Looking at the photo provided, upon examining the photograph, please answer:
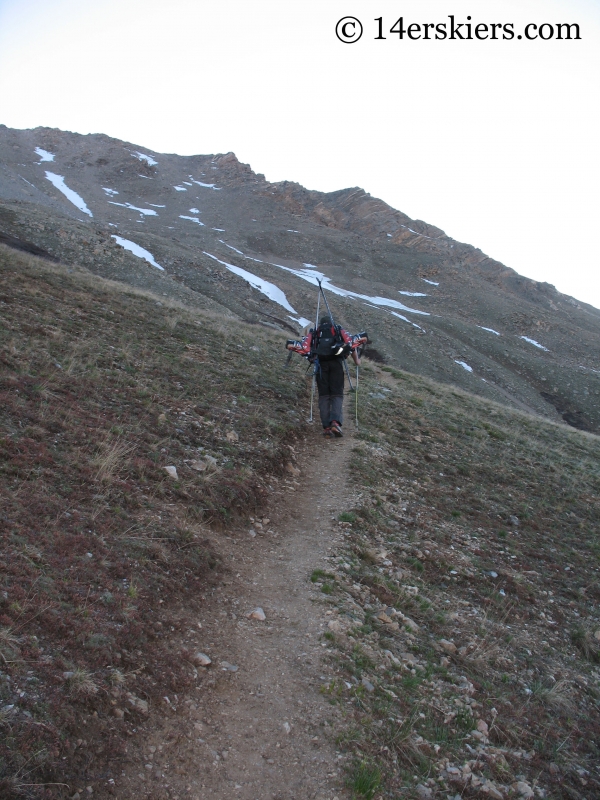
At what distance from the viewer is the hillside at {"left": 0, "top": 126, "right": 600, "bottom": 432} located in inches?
1492

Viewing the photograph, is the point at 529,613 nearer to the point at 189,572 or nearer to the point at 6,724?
the point at 189,572

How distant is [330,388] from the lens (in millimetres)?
10922

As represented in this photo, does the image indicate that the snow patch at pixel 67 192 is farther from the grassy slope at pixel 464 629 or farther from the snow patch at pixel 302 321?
the grassy slope at pixel 464 629

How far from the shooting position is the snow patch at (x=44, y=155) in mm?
96175

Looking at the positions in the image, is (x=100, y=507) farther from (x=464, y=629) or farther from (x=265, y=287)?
(x=265, y=287)

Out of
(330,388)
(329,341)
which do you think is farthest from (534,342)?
(330,388)

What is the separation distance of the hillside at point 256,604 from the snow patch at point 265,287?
35.9 meters

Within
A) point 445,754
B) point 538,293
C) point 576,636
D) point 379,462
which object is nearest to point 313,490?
point 379,462

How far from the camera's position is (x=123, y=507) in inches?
222

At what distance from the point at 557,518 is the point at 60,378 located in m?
9.27

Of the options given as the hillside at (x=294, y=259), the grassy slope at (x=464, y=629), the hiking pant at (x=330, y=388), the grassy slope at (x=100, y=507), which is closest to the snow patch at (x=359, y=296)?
the hillside at (x=294, y=259)

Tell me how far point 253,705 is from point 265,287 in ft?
153

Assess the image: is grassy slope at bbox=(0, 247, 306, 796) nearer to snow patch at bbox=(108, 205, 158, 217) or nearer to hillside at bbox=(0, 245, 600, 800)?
hillside at bbox=(0, 245, 600, 800)

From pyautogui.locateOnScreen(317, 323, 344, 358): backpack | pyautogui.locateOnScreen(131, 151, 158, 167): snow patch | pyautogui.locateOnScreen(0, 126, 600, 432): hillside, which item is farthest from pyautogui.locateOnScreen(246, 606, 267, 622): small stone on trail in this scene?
pyautogui.locateOnScreen(131, 151, 158, 167): snow patch
